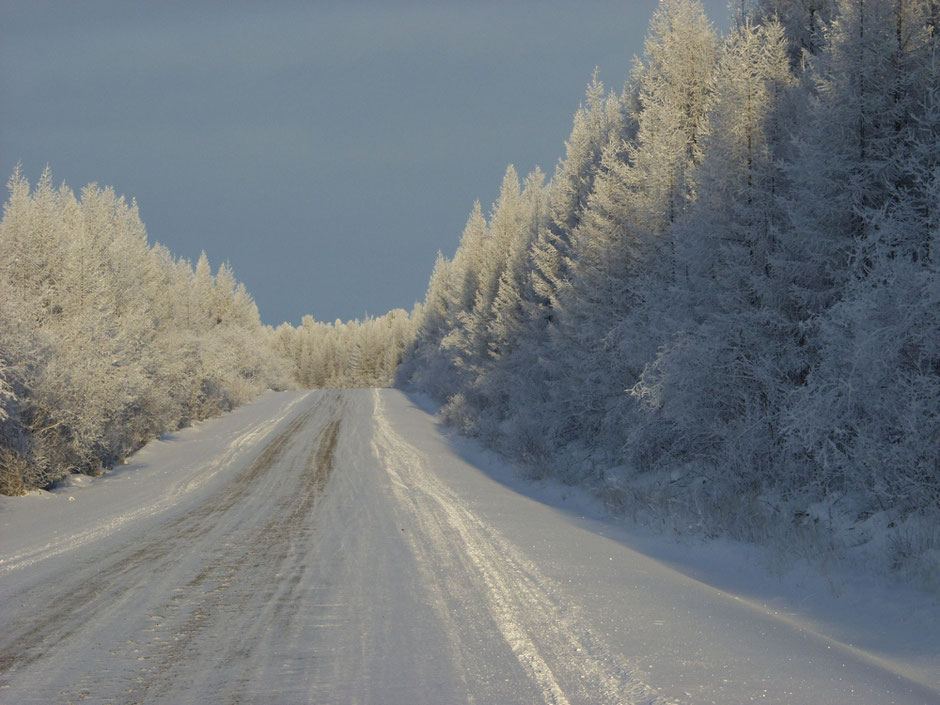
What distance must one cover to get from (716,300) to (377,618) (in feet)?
33.5

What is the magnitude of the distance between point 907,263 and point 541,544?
19.7 feet

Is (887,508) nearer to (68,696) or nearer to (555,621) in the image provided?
(555,621)

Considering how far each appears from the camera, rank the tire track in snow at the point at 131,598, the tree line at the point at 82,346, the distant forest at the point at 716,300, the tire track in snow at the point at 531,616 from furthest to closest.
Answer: the tree line at the point at 82,346 < the distant forest at the point at 716,300 < the tire track in snow at the point at 131,598 < the tire track in snow at the point at 531,616

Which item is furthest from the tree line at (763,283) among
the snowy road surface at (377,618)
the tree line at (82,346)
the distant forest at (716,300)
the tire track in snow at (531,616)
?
the tree line at (82,346)

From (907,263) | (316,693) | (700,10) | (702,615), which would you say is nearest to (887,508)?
(907,263)

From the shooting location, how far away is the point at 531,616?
5938 mm

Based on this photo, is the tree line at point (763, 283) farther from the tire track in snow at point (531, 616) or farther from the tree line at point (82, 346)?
the tree line at point (82, 346)

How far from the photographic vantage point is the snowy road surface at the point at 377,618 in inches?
173

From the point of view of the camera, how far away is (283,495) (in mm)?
13852

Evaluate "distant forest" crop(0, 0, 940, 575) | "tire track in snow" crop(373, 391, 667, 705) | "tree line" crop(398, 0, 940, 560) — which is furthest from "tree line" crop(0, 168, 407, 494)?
"tree line" crop(398, 0, 940, 560)

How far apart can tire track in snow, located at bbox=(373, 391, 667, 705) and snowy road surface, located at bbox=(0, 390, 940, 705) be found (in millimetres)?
23

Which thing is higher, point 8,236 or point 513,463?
point 8,236

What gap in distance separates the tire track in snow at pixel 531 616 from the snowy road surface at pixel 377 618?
0.08 feet

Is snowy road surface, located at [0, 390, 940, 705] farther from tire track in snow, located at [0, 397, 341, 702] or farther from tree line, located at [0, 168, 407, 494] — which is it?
tree line, located at [0, 168, 407, 494]
